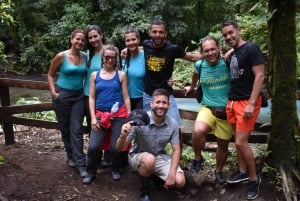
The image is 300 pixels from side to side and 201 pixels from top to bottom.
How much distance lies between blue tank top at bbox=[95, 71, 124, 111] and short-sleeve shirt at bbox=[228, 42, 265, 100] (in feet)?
4.42

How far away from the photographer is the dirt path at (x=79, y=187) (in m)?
4.52

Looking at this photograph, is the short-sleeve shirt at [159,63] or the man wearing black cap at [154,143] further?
the short-sleeve shirt at [159,63]

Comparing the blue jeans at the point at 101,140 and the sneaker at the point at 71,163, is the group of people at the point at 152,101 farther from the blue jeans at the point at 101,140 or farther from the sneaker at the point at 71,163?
the sneaker at the point at 71,163

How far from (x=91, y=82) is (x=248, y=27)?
6.92 m

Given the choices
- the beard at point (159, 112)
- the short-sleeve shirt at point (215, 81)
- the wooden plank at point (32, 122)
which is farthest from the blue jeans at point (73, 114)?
the short-sleeve shirt at point (215, 81)

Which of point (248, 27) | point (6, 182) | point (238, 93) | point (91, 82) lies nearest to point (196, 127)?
point (238, 93)

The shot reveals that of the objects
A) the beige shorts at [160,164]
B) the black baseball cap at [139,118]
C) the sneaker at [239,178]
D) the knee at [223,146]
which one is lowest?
the sneaker at [239,178]

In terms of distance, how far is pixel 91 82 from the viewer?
4.70m

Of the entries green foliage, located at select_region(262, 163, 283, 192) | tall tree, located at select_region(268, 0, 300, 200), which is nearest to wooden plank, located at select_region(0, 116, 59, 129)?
green foliage, located at select_region(262, 163, 283, 192)

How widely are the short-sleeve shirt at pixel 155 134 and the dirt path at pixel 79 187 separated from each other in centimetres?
63

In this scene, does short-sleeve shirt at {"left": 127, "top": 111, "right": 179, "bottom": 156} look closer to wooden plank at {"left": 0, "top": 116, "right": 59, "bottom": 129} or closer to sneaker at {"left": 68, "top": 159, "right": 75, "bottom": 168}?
sneaker at {"left": 68, "top": 159, "right": 75, "bottom": 168}

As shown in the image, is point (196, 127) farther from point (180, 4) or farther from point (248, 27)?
point (180, 4)

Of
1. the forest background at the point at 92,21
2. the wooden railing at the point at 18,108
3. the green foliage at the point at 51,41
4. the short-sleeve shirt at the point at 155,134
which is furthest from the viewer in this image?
the green foliage at the point at 51,41

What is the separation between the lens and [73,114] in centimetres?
502
